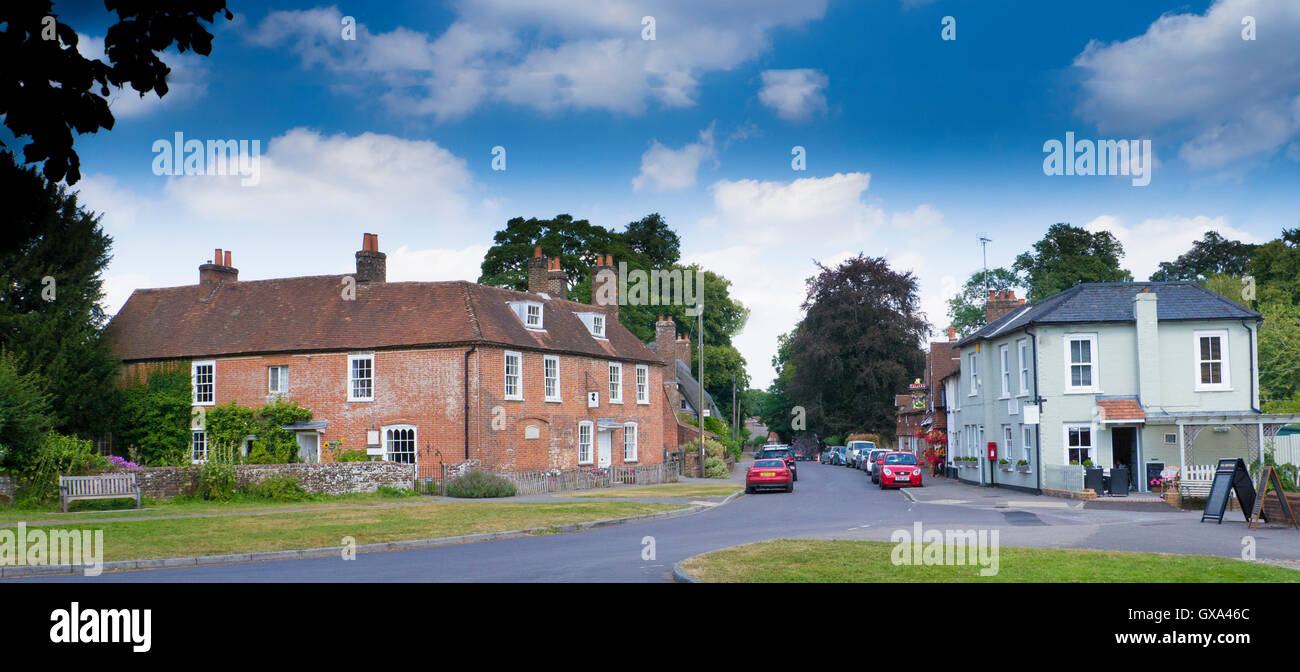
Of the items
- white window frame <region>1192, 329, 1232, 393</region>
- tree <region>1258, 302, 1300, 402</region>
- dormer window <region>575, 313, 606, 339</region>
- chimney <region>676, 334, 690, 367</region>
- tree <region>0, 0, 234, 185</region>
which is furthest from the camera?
chimney <region>676, 334, 690, 367</region>

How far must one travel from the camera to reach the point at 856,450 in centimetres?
6562

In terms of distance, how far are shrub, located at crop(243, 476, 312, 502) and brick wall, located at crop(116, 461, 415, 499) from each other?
170 millimetres

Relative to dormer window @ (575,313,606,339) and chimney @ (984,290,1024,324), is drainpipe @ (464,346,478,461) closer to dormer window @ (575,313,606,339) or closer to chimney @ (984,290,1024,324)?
dormer window @ (575,313,606,339)

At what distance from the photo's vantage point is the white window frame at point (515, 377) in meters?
37.2

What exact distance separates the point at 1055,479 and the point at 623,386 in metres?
19.9

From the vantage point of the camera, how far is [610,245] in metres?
74.8

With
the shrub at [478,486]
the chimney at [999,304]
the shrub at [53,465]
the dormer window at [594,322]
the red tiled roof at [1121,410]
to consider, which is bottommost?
the shrub at [478,486]

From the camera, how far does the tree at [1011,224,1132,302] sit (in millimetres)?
75744

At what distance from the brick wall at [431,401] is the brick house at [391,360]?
51 mm

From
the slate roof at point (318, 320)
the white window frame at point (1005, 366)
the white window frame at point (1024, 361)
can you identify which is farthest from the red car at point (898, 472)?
the slate roof at point (318, 320)

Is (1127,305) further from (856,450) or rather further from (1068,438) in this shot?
(856,450)

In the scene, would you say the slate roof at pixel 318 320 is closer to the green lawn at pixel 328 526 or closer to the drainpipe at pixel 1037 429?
the green lawn at pixel 328 526

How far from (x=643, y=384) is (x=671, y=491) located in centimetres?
1166

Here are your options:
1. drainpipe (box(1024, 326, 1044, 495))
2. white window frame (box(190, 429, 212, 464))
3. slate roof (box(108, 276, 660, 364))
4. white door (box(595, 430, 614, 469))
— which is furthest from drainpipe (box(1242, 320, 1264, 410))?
white window frame (box(190, 429, 212, 464))
